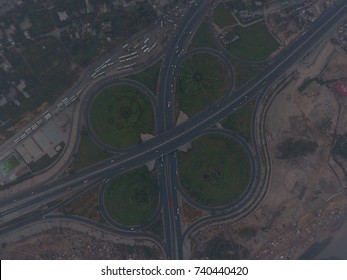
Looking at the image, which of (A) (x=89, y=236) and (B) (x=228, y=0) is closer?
(A) (x=89, y=236)

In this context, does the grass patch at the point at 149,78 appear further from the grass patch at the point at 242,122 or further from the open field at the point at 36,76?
the grass patch at the point at 242,122

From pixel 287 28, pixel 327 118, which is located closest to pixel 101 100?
pixel 287 28

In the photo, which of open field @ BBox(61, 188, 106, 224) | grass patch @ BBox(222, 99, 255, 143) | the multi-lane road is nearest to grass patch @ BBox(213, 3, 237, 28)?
the multi-lane road

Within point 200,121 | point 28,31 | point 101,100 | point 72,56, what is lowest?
point 200,121

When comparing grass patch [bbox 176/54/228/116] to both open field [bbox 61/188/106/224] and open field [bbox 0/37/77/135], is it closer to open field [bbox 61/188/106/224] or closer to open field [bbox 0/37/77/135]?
open field [bbox 0/37/77/135]

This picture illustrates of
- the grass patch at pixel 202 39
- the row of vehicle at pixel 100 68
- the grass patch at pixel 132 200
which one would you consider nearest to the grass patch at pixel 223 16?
the grass patch at pixel 202 39

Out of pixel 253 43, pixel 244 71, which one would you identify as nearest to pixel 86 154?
pixel 244 71

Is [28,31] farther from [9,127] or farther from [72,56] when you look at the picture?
[9,127]
